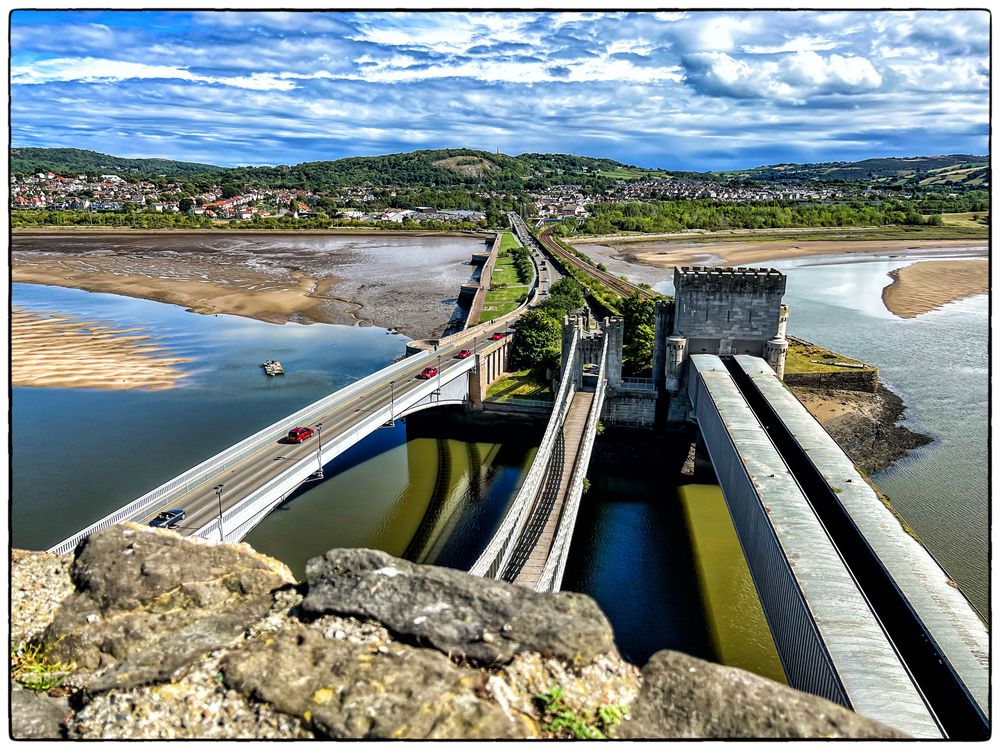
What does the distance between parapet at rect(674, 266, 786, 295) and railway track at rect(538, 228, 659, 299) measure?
26528mm

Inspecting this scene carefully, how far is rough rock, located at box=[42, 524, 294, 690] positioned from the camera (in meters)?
8.25

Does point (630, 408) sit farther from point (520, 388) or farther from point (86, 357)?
point (86, 357)

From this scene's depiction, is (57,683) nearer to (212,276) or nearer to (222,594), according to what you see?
(222,594)

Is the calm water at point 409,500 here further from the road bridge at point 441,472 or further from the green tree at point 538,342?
the green tree at point 538,342

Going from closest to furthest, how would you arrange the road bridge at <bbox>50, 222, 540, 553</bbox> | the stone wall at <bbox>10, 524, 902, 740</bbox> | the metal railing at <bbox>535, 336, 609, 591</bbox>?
the stone wall at <bbox>10, 524, 902, 740</bbox> → the metal railing at <bbox>535, 336, 609, 591</bbox> → the road bridge at <bbox>50, 222, 540, 553</bbox>

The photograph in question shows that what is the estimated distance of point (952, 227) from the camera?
527ft

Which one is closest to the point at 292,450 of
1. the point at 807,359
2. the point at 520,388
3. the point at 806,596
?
the point at 806,596

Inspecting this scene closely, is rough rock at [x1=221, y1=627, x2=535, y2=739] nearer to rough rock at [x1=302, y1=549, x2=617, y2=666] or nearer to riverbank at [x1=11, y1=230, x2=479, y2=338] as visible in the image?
rough rock at [x1=302, y1=549, x2=617, y2=666]

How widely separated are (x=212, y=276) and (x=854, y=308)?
102 metres

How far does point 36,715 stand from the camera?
7.42 m

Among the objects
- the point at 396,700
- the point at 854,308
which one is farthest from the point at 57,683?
the point at 854,308

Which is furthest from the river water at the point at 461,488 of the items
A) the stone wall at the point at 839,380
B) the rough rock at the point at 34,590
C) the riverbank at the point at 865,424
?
the rough rock at the point at 34,590

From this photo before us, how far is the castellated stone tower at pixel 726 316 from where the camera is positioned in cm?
3894

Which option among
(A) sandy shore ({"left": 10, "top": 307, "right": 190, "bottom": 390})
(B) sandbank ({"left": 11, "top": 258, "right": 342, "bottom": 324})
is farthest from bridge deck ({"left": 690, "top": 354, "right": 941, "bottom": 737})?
(B) sandbank ({"left": 11, "top": 258, "right": 342, "bottom": 324})
